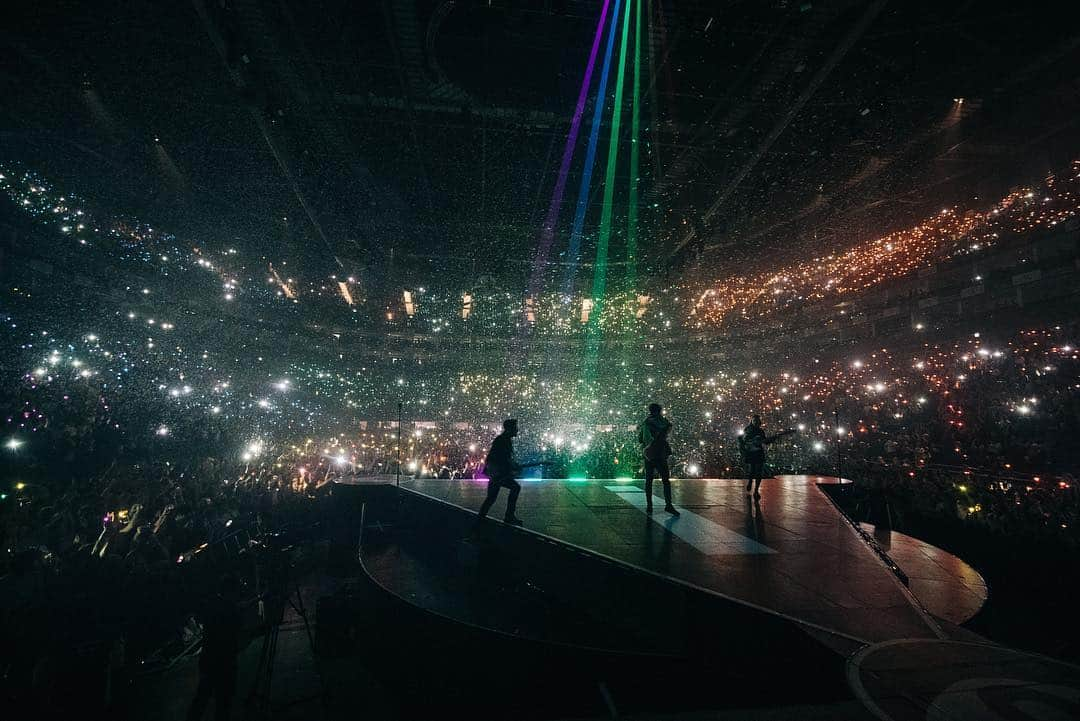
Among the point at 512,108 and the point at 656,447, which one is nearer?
the point at 656,447

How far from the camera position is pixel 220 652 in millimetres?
3785

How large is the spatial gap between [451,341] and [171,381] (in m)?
12.8

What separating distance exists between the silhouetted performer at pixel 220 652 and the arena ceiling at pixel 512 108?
714cm

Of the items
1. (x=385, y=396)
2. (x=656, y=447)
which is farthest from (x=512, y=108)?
(x=385, y=396)

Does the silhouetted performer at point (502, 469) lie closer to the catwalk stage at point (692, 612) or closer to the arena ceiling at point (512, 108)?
the catwalk stage at point (692, 612)

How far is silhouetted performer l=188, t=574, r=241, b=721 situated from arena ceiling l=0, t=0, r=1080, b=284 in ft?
23.4

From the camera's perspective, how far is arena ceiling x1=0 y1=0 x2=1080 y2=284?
5.38m

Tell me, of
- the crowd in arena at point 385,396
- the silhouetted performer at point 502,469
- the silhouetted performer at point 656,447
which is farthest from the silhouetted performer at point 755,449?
the silhouetted performer at point 502,469

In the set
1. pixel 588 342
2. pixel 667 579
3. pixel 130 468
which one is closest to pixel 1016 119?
pixel 667 579

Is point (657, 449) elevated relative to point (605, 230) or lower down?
lower down

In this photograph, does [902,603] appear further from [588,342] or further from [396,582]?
[588,342]

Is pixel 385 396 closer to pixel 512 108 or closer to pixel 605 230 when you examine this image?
pixel 605 230

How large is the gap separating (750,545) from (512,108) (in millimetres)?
7398

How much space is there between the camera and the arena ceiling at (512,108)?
17.6 feet
